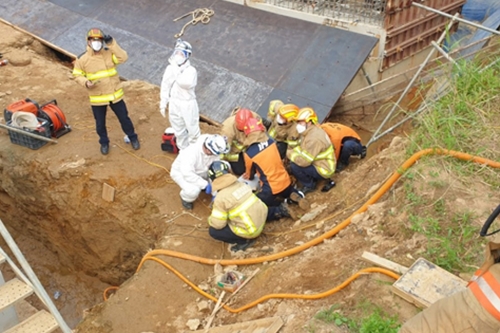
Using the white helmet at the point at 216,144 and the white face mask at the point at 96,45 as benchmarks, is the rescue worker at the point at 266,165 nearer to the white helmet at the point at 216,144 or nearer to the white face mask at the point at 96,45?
the white helmet at the point at 216,144

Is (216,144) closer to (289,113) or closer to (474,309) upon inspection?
(289,113)

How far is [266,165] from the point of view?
5.97 metres

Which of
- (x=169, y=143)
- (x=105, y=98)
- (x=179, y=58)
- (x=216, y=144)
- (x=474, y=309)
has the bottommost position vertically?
(x=169, y=143)

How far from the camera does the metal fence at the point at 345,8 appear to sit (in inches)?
342

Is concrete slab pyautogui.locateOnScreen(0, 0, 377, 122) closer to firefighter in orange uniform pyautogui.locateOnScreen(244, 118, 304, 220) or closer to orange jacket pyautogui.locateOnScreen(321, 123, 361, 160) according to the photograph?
orange jacket pyautogui.locateOnScreen(321, 123, 361, 160)

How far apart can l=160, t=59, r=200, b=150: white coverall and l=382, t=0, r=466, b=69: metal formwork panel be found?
4.00 m

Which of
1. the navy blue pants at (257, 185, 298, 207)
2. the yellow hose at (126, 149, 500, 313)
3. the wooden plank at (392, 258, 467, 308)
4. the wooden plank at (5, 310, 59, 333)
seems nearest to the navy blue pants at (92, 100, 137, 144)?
the yellow hose at (126, 149, 500, 313)

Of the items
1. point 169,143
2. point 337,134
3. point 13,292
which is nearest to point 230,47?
point 169,143

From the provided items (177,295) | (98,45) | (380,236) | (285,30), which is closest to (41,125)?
(98,45)

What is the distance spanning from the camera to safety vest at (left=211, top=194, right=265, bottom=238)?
5352 mm

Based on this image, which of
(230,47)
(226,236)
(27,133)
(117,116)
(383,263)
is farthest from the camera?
(230,47)

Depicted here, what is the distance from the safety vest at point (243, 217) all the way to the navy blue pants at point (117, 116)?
8.42 feet

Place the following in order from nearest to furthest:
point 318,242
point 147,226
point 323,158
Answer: point 318,242 → point 323,158 → point 147,226

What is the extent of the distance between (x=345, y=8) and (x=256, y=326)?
6.93m
